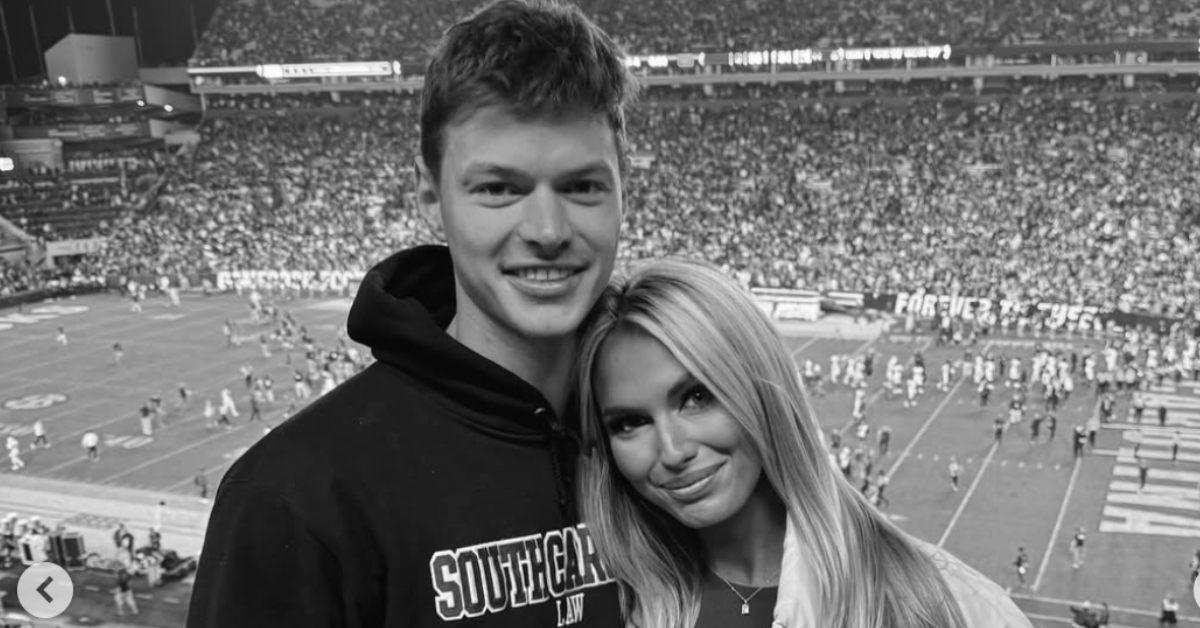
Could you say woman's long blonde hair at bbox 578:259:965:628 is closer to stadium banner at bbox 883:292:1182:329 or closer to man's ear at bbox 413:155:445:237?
man's ear at bbox 413:155:445:237

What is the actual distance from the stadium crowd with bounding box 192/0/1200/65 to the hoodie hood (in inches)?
1811

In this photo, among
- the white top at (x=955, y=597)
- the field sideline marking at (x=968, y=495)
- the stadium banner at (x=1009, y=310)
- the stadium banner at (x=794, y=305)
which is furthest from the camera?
the stadium banner at (x=794, y=305)

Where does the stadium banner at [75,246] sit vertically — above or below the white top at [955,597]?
below

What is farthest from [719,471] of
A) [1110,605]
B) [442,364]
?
[1110,605]

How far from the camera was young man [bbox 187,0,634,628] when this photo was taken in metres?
1.89

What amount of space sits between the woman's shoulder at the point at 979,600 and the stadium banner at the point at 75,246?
46919 mm

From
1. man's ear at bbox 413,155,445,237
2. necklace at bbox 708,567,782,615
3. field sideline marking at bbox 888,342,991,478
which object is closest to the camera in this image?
man's ear at bbox 413,155,445,237

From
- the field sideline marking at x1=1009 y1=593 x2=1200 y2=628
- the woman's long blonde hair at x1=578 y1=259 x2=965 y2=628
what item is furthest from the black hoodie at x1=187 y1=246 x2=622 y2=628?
the field sideline marking at x1=1009 y1=593 x2=1200 y2=628

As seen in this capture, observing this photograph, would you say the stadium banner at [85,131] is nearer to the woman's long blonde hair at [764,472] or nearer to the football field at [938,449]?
the football field at [938,449]

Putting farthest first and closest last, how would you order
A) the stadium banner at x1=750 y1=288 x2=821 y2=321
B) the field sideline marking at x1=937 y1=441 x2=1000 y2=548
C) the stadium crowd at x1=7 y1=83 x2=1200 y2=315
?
the stadium crowd at x1=7 y1=83 x2=1200 y2=315
the stadium banner at x1=750 y1=288 x2=821 y2=321
the field sideline marking at x1=937 y1=441 x2=1000 y2=548

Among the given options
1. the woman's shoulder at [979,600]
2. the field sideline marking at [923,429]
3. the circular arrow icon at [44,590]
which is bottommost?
the field sideline marking at [923,429]

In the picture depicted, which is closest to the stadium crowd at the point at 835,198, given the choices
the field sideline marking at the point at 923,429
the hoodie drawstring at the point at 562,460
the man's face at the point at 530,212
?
the field sideline marking at the point at 923,429

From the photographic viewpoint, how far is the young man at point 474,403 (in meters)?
1.89

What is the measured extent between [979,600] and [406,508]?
1365 mm
